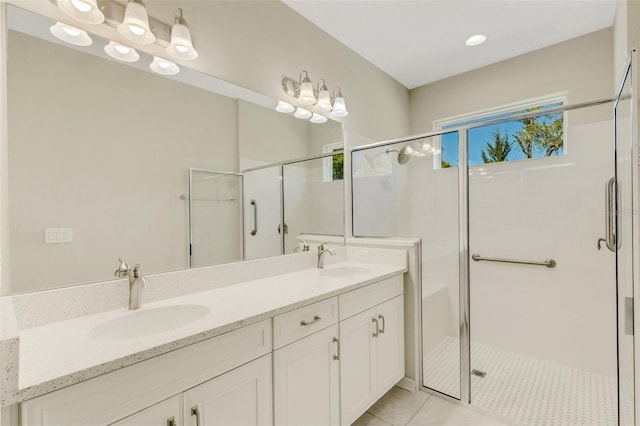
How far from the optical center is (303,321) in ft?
4.64

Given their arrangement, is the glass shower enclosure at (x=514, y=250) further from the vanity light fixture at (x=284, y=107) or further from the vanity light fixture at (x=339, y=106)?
the vanity light fixture at (x=284, y=107)

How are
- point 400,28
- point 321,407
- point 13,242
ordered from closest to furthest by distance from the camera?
point 13,242
point 321,407
point 400,28

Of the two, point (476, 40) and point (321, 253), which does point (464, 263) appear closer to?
point (321, 253)

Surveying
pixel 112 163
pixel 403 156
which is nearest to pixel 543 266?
pixel 403 156

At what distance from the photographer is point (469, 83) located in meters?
3.14

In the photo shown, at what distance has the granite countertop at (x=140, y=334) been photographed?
2.56 feet

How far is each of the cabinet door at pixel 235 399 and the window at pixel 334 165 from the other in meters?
1.53

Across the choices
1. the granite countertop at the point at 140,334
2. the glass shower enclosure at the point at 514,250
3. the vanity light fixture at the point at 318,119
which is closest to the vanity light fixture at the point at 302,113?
the vanity light fixture at the point at 318,119

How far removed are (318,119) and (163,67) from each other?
3.71 ft

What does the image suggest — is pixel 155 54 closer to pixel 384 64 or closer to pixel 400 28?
pixel 400 28

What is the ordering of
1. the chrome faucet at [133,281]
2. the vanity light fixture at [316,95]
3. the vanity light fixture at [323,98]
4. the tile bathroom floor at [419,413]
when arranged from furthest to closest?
1. the vanity light fixture at [323,98]
2. the vanity light fixture at [316,95]
3. the tile bathroom floor at [419,413]
4. the chrome faucet at [133,281]

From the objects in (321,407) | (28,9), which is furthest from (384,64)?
(321,407)

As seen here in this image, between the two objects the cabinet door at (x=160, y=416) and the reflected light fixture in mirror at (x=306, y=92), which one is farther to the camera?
the reflected light fixture in mirror at (x=306, y=92)

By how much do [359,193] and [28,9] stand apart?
85.4 inches
